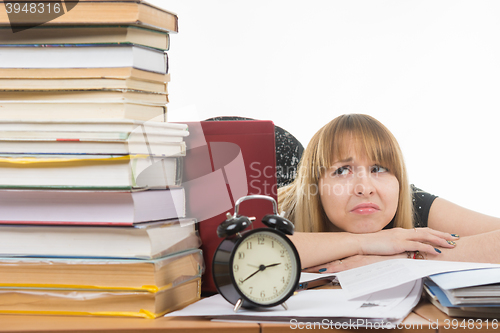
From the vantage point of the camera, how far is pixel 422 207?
173 centimetres

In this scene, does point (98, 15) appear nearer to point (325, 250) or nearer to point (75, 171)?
point (75, 171)

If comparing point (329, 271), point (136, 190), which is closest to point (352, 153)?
point (329, 271)

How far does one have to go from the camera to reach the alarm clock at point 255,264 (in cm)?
65

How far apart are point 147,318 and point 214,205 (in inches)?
10.3

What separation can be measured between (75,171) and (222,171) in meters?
0.27

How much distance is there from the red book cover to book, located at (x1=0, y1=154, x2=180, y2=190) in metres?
0.15

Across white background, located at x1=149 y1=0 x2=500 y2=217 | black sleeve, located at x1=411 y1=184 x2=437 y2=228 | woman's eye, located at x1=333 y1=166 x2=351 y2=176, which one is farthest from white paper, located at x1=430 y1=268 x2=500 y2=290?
white background, located at x1=149 y1=0 x2=500 y2=217

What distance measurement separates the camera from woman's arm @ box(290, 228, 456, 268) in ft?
3.34

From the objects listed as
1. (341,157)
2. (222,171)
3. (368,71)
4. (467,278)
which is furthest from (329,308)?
(368,71)

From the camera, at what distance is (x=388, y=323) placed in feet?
1.81

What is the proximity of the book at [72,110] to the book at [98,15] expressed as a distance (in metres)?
0.13

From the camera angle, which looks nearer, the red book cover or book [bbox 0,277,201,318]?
book [bbox 0,277,201,318]

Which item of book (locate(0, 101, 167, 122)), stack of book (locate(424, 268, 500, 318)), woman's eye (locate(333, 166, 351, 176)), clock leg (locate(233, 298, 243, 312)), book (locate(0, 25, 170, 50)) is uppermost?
book (locate(0, 25, 170, 50))

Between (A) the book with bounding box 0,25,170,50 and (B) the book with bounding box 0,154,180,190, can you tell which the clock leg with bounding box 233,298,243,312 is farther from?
(A) the book with bounding box 0,25,170,50
